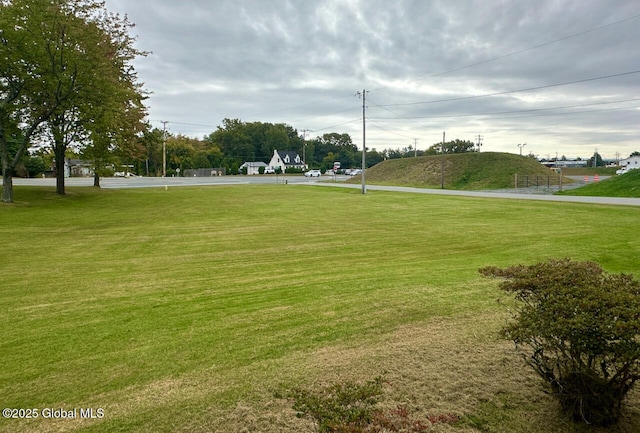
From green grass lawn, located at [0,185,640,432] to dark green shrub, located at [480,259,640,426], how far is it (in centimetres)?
23

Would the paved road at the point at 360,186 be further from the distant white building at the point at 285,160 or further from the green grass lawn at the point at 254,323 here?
the distant white building at the point at 285,160

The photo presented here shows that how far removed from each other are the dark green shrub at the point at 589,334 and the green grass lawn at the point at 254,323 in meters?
0.23

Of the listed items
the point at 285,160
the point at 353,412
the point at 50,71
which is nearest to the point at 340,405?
the point at 353,412

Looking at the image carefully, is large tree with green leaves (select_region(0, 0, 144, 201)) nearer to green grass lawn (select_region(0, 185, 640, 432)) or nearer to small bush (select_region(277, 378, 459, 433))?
green grass lawn (select_region(0, 185, 640, 432))

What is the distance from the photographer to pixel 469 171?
4962 cm

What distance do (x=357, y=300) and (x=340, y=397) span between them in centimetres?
271

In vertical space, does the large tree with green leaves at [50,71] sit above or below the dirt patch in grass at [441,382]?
above

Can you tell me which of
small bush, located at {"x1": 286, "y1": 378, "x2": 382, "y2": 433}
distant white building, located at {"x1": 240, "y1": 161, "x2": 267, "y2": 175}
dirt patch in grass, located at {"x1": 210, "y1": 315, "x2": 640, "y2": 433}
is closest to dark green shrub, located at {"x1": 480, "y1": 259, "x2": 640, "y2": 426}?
dirt patch in grass, located at {"x1": 210, "y1": 315, "x2": 640, "y2": 433}

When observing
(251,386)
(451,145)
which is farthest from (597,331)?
(451,145)

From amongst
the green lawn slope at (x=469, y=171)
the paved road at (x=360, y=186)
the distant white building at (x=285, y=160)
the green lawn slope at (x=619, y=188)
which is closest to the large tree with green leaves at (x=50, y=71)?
the paved road at (x=360, y=186)

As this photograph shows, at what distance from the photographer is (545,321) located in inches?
114

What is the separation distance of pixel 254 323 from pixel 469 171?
49242 mm

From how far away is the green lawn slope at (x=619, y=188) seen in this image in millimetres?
27766

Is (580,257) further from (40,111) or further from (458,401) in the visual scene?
(40,111)
